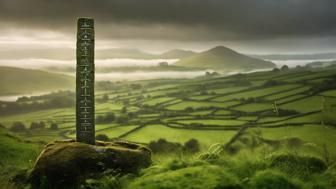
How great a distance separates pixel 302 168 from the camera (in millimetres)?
11766

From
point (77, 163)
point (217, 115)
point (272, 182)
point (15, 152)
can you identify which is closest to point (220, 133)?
point (217, 115)

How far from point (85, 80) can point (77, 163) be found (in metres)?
3.22

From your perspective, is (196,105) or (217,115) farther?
(196,105)

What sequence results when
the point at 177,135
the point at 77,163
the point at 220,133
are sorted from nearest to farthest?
the point at 77,163
the point at 177,135
the point at 220,133

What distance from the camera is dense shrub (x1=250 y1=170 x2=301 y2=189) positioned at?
10.3 m

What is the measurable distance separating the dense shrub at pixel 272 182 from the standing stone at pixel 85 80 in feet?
22.8

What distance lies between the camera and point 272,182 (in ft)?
34.1

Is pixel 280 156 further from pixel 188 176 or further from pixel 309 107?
pixel 309 107

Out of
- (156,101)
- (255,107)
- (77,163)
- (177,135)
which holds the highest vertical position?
(77,163)

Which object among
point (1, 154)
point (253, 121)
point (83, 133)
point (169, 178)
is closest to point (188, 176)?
point (169, 178)

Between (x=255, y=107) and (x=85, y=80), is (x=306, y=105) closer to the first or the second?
(x=255, y=107)

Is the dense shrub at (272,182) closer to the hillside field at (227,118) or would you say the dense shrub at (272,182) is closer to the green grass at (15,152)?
the green grass at (15,152)

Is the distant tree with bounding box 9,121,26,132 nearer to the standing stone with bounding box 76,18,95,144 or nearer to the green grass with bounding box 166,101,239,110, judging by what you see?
the green grass with bounding box 166,101,239,110

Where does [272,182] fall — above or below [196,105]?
above
